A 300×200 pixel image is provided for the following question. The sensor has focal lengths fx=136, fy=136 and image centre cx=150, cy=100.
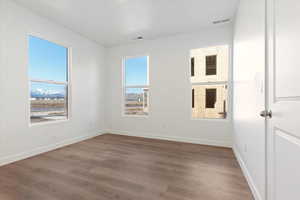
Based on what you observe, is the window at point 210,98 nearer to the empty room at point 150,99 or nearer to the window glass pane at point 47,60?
the empty room at point 150,99

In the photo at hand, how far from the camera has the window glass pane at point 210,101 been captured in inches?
129

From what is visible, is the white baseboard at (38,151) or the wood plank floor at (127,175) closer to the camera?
the wood plank floor at (127,175)

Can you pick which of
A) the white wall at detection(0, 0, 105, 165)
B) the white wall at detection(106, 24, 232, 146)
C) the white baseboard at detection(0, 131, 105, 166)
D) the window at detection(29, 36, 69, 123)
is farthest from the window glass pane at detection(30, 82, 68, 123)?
the white wall at detection(106, 24, 232, 146)

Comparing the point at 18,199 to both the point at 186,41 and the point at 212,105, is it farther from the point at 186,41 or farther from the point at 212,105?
the point at 186,41

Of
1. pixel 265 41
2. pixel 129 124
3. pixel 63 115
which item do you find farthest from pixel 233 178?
pixel 63 115

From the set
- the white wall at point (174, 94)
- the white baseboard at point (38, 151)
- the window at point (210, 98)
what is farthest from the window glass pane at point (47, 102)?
the window at point (210, 98)

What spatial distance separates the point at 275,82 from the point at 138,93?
3446 mm

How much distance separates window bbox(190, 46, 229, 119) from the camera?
10.6 feet

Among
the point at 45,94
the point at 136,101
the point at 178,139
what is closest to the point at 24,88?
the point at 45,94

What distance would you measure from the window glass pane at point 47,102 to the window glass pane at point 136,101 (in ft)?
5.60

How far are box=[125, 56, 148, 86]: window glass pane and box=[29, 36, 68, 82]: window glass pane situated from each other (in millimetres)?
1702

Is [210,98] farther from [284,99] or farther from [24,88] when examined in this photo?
[24,88]

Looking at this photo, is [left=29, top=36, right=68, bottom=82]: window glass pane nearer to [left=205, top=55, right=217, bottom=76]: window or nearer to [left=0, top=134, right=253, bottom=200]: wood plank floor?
[left=0, top=134, right=253, bottom=200]: wood plank floor

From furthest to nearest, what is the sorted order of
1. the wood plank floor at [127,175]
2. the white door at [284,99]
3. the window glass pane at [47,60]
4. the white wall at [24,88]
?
1. the window glass pane at [47,60]
2. the white wall at [24,88]
3. the wood plank floor at [127,175]
4. the white door at [284,99]
